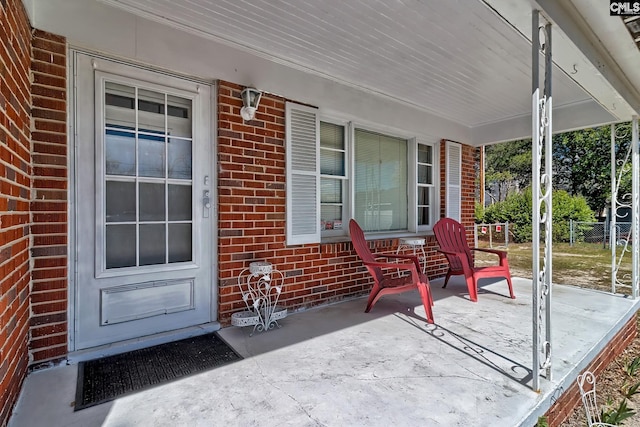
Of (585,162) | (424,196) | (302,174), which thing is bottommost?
(424,196)

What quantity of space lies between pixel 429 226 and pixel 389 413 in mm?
3961

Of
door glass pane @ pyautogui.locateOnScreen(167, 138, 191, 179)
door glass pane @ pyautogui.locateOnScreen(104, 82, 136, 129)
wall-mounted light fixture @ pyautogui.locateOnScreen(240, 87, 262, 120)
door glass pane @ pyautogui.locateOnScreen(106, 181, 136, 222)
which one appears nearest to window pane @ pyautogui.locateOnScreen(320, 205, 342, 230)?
wall-mounted light fixture @ pyautogui.locateOnScreen(240, 87, 262, 120)

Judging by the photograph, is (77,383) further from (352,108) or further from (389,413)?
(352,108)

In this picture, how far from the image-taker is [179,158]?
9.39 feet

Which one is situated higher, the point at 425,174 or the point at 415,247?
the point at 425,174

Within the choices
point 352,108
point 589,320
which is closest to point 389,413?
point 589,320

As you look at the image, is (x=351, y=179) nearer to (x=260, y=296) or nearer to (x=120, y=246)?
(x=260, y=296)

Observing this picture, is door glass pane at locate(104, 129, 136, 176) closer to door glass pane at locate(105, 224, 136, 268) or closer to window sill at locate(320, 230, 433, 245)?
door glass pane at locate(105, 224, 136, 268)

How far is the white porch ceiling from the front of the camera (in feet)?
7.88

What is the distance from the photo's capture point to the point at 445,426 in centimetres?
166

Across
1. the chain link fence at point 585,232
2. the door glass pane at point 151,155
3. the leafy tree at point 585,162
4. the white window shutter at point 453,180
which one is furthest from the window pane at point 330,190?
the leafy tree at point 585,162

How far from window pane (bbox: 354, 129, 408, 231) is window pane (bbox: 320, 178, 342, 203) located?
300 mm

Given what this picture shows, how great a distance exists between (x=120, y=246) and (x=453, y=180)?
15.8 ft

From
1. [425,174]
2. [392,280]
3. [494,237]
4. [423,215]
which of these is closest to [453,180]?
[425,174]
